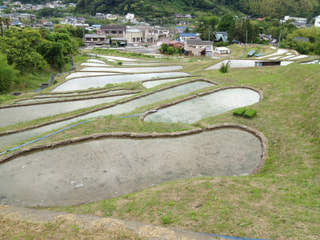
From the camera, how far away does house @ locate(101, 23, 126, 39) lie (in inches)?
3036

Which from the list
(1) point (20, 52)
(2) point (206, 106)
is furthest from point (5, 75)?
(2) point (206, 106)

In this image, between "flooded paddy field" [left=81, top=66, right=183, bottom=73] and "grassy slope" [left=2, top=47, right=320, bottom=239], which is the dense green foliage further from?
"grassy slope" [left=2, top=47, right=320, bottom=239]

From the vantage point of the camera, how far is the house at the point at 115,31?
7712cm

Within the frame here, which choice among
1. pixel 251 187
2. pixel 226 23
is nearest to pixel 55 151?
pixel 251 187

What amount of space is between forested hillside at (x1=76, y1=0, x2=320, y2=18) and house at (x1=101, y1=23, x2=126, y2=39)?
38791mm

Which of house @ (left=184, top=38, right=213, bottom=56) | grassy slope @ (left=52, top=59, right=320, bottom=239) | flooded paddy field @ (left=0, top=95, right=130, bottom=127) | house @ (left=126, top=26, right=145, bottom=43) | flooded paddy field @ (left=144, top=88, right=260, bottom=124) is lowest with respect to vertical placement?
→ grassy slope @ (left=52, top=59, right=320, bottom=239)

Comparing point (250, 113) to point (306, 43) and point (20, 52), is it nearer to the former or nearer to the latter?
point (20, 52)

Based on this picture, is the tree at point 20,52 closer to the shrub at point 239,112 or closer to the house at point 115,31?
the shrub at point 239,112

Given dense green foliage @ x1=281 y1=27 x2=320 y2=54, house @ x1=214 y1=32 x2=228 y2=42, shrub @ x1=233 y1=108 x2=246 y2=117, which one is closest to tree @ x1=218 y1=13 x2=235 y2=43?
house @ x1=214 y1=32 x2=228 y2=42

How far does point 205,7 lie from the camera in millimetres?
113250

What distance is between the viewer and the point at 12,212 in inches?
246

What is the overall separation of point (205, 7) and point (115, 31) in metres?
56.9

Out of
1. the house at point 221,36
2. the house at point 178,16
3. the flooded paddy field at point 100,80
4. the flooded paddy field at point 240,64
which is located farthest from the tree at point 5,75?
the house at point 178,16

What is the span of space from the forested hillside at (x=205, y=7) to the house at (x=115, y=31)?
38791 mm
